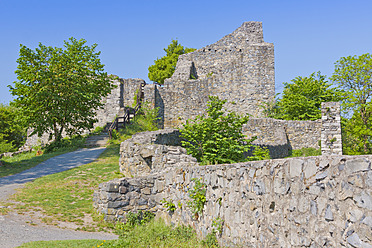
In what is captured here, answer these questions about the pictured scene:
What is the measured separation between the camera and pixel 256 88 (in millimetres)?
28391

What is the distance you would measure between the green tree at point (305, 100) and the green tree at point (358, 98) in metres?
1.64

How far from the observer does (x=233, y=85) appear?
29156mm

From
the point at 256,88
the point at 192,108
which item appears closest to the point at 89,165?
the point at 192,108

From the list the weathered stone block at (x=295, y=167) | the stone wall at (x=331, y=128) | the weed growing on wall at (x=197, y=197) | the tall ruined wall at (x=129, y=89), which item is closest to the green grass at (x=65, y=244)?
the weed growing on wall at (x=197, y=197)

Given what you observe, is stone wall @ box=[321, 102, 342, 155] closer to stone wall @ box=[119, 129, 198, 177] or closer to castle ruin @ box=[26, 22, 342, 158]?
stone wall @ box=[119, 129, 198, 177]

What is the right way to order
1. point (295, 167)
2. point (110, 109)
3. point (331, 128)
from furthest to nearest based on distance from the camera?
point (110, 109)
point (331, 128)
point (295, 167)

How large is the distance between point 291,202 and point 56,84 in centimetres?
2208

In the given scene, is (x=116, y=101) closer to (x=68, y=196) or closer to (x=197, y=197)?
(x=68, y=196)

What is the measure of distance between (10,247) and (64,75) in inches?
705

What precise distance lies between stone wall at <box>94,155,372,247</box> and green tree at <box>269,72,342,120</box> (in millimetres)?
19990

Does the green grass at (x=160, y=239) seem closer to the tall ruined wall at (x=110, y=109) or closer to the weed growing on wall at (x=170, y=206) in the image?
the weed growing on wall at (x=170, y=206)

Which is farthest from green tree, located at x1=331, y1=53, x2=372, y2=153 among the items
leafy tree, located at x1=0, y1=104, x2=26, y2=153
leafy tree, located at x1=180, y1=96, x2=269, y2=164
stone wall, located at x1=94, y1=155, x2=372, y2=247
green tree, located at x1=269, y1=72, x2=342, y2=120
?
leafy tree, located at x1=0, y1=104, x2=26, y2=153

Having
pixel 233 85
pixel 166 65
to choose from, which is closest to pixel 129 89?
pixel 166 65

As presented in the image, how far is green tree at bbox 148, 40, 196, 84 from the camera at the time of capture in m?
41.6
